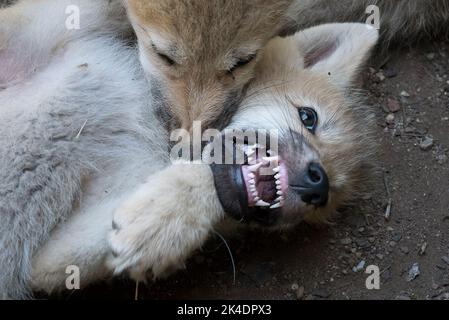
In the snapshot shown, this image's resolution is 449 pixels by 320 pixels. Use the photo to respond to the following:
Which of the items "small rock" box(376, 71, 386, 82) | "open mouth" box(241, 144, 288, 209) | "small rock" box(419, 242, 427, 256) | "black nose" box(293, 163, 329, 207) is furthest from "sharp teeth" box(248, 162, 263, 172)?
"small rock" box(376, 71, 386, 82)

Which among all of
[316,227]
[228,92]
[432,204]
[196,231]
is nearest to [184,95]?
[228,92]

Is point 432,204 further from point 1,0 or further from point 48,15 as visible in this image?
point 1,0

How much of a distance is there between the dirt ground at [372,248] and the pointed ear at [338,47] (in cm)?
49

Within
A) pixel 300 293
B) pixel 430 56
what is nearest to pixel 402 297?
pixel 300 293

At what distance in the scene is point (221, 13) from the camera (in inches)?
132

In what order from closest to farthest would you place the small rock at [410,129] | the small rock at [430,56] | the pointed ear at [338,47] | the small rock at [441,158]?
the pointed ear at [338,47], the small rock at [441,158], the small rock at [410,129], the small rock at [430,56]

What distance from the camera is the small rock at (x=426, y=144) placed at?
4.31m

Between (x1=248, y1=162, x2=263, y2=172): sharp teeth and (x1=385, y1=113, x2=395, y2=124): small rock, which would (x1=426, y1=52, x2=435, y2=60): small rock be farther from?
(x1=248, y1=162, x2=263, y2=172): sharp teeth

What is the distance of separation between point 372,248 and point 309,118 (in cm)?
74

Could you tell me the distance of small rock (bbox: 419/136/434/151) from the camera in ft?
14.1

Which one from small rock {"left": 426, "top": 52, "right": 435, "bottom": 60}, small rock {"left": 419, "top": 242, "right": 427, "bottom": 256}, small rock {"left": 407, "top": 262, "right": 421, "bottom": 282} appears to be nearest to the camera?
small rock {"left": 407, "top": 262, "right": 421, "bottom": 282}

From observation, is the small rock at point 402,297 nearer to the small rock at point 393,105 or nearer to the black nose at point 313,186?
the black nose at point 313,186

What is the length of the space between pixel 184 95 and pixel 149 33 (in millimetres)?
321

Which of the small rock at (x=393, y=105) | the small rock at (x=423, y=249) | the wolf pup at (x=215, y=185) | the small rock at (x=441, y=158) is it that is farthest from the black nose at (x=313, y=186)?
the small rock at (x=393, y=105)
